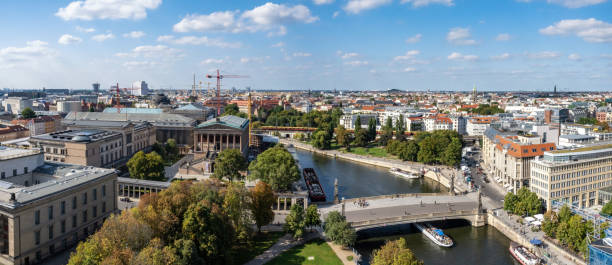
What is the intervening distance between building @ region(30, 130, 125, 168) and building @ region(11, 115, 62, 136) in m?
33.6

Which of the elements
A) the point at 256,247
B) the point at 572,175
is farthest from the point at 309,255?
the point at 572,175

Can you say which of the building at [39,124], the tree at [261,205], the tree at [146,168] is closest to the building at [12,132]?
the building at [39,124]

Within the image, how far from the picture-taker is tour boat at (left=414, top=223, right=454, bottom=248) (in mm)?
35219

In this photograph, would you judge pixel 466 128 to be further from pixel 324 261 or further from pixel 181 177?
pixel 324 261

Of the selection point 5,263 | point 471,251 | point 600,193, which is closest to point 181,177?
point 5,263

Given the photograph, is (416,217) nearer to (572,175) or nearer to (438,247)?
(438,247)

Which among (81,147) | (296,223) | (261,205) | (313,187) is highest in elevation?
(81,147)

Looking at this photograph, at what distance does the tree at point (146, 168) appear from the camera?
144ft

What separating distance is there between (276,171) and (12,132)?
180 ft

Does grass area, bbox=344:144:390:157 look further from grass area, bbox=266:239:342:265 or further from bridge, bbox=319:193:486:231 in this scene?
grass area, bbox=266:239:342:265

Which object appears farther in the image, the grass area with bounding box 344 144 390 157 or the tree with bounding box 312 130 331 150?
the tree with bounding box 312 130 331 150

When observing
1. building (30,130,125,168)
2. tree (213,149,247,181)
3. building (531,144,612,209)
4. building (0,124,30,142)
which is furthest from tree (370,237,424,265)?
building (0,124,30,142)

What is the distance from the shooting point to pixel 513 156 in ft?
159

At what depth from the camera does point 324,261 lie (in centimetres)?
2928
